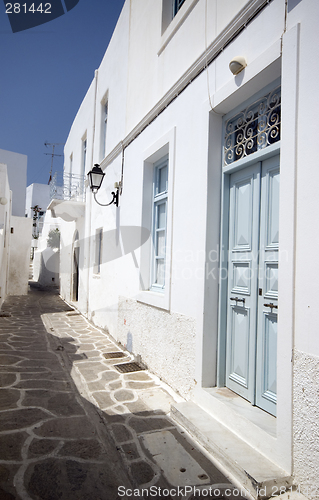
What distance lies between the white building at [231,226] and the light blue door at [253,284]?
15 millimetres

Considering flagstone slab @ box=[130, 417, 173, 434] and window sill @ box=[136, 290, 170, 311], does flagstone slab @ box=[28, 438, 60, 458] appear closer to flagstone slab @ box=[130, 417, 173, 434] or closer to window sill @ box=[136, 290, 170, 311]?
flagstone slab @ box=[130, 417, 173, 434]

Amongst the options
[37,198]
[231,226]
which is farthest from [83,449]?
[37,198]

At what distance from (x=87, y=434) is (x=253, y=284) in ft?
7.34

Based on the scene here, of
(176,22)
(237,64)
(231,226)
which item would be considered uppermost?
(176,22)

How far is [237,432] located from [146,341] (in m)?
2.58

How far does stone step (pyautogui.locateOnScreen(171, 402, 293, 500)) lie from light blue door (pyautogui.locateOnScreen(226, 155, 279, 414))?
1.39 ft

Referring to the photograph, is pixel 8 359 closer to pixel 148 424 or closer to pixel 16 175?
pixel 148 424

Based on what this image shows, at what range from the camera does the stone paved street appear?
2.64 m

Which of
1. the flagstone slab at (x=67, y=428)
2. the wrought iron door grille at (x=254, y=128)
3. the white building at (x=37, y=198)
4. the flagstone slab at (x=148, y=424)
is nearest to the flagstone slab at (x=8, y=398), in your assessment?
the flagstone slab at (x=67, y=428)

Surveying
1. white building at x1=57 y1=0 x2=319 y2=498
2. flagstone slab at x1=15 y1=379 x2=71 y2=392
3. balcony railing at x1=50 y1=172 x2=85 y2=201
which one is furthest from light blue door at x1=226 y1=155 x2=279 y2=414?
balcony railing at x1=50 y1=172 x2=85 y2=201

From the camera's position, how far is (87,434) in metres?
3.41

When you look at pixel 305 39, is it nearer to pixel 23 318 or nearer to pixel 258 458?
pixel 258 458

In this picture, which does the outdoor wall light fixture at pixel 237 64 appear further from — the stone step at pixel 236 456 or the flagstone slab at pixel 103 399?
the flagstone slab at pixel 103 399

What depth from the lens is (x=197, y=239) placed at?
4.04m
